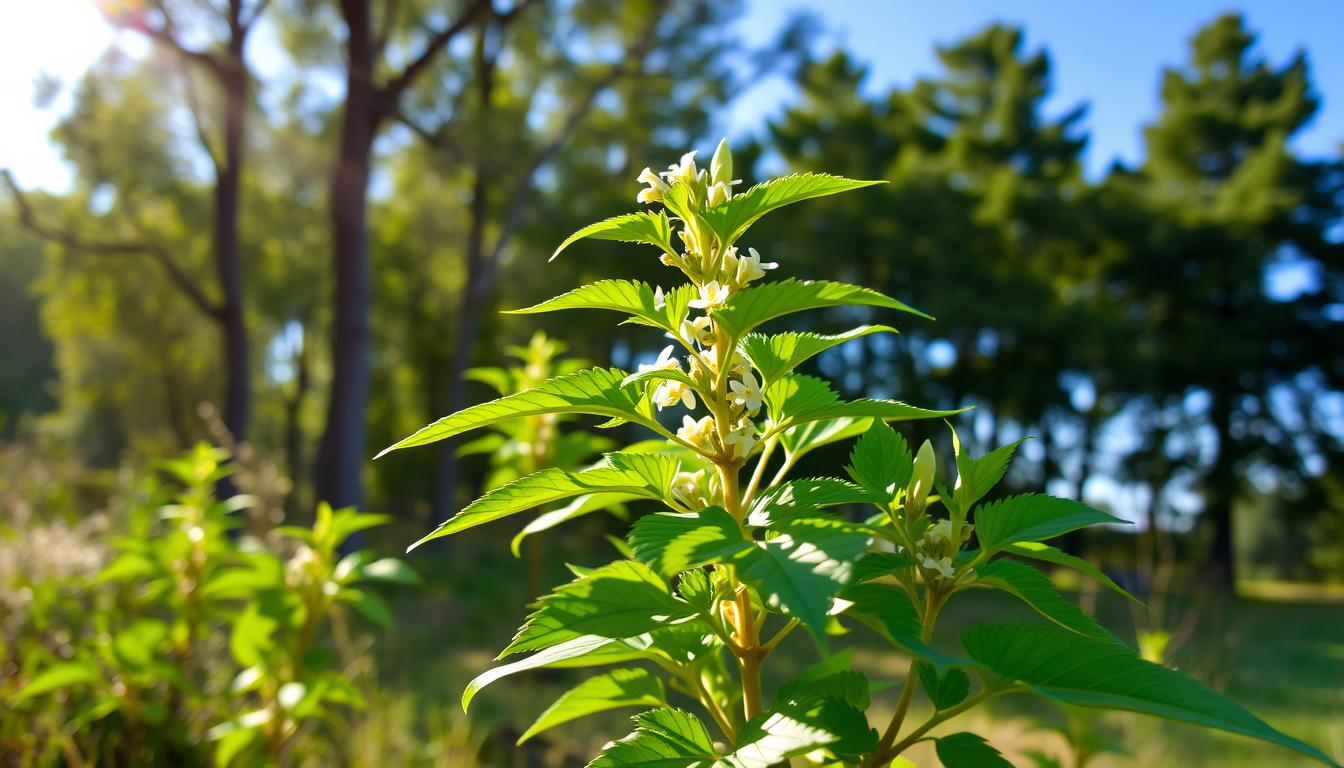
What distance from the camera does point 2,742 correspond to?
2.00m

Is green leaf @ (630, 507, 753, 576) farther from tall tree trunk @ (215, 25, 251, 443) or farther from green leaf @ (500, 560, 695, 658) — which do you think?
tall tree trunk @ (215, 25, 251, 443)

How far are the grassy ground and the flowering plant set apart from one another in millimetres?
533

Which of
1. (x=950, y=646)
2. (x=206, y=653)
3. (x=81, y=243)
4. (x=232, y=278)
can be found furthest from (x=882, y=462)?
(x=232, y=278)

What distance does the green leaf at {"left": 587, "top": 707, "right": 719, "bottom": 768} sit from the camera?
0.61 meters

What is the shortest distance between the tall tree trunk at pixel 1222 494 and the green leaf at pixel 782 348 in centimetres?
1787

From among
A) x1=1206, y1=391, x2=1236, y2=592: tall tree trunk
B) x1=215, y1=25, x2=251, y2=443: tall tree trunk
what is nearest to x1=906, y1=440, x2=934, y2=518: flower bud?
x1=215, y1=25, x2=251, y2=443: tall tree trunk

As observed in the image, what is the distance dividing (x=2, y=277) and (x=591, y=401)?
3422 centimetres

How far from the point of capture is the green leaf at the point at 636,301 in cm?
67

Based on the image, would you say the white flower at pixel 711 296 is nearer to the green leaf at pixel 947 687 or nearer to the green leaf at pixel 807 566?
the green leaf at pixel 807 566

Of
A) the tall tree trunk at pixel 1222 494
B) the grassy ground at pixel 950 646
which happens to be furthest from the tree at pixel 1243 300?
the grassy ground at pixel 950 646

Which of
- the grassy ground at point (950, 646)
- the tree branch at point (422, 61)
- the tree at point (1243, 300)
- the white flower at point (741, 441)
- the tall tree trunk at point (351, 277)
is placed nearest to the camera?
the white flower at point (741, 441)

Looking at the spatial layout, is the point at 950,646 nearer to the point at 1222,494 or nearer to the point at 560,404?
the point at 560,404

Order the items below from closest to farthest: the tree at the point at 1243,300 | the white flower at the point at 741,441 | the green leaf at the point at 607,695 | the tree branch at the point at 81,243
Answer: the white flower at the point at 741,441 < the green leaf at the point at 607,695 < the tree branch at the point at 81,243 < the tree at the point at 1243,300

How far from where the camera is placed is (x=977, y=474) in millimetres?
716
